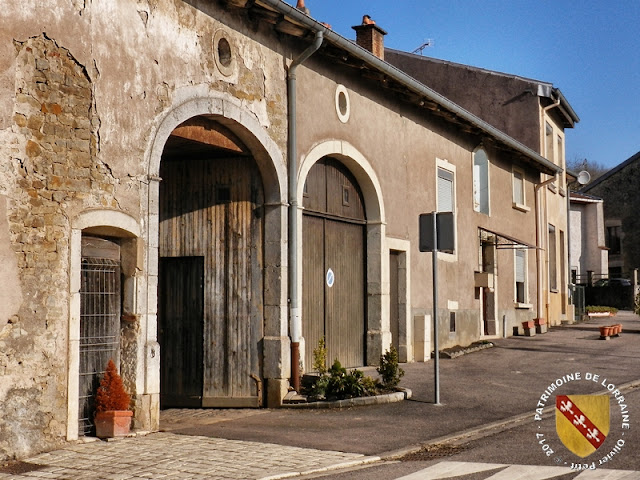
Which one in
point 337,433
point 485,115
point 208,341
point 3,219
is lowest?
point 337,433

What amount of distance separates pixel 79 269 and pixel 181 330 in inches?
141

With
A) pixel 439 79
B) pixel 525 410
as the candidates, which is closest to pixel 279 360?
pixel 525 410

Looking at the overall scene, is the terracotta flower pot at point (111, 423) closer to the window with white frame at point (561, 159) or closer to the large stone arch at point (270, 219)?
the large stone arch at point (270, 219)

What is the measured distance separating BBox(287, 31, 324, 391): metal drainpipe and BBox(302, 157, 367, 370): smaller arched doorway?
764mm

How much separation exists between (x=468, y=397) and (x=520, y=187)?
1300cm

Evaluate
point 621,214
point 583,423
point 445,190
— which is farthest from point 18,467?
point 621,214

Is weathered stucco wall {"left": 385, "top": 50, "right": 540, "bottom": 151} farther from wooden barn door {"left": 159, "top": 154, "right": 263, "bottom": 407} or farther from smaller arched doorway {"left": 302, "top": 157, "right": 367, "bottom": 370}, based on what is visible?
wooden barn door {"left": 159, "top": 154, "right": 263, "bottom": 407}

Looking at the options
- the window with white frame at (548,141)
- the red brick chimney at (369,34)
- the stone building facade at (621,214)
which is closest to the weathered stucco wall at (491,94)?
the window with white frame at (548,141)

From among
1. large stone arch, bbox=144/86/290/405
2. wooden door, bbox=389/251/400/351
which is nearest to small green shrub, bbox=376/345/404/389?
large stone arch, bbox=144/86/290/405

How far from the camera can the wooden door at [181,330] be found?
38.7 ft

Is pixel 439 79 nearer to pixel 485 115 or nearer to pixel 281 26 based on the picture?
pixel 485 115

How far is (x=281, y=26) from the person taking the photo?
1165 cm

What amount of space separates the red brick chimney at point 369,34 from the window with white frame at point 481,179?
3.99 metres

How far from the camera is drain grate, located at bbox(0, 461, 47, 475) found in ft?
23.6
